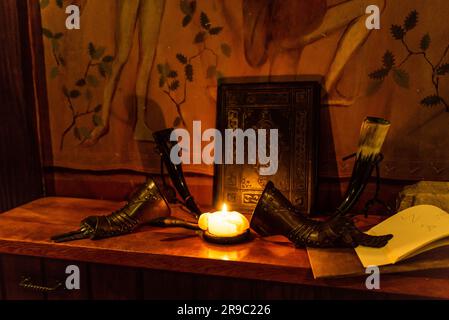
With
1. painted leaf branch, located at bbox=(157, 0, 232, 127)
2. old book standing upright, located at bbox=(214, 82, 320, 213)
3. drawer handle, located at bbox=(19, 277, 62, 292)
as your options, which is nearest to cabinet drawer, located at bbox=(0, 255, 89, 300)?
drawer handle, located at bbox=(19, 277, 62, 292)

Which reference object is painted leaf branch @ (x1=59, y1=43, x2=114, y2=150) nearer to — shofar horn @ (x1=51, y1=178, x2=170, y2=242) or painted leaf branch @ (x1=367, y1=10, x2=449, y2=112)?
shofar horn @ (x1=51, y1=178, x2=170, y2=242)

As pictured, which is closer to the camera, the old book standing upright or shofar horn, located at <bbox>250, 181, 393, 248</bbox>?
shofar horn, located at <bbox>250, 181, 393, 248</bbox>

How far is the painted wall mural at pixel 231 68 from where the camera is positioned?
1.07m

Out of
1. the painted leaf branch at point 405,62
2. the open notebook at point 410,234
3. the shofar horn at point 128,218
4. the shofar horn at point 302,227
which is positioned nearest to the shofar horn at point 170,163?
the shofar horn at point 128,218

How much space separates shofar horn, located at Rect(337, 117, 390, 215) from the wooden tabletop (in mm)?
233

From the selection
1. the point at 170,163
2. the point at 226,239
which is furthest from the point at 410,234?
the point at 170,163

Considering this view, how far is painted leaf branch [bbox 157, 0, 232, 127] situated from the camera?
3.89ft

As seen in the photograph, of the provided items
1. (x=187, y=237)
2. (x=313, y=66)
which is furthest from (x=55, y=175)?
(x=313, y=66)

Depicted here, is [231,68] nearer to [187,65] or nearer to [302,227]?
[187,65]

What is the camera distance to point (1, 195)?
1.37 meters

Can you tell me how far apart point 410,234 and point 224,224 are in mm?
434

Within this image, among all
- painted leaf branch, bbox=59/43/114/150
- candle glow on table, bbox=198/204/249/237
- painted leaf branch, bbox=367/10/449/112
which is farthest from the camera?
painted leaf branch, bbox=59/43/114/150

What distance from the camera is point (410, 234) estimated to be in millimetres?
815

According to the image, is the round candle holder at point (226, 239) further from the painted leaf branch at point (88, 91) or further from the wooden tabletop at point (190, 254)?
the painted leaf branch at point (88, 91)
